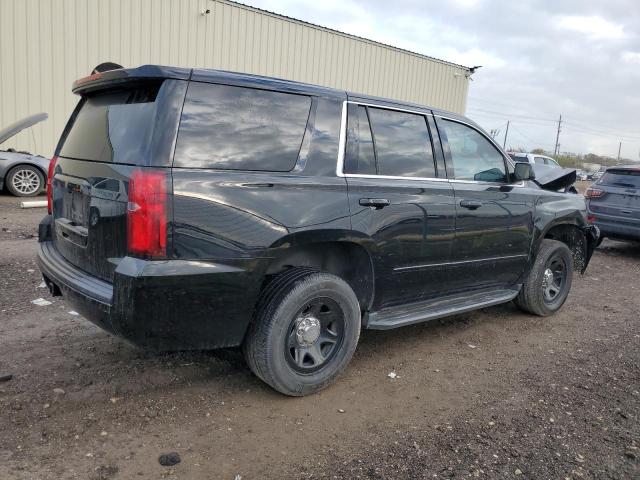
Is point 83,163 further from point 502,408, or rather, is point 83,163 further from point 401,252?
point 502,408

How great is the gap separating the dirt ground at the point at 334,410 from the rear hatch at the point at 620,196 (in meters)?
4.76

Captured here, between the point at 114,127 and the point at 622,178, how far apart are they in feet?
28.5

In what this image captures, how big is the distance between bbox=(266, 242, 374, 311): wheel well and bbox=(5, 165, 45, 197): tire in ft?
30.6

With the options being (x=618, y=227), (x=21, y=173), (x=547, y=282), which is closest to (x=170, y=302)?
(x=547, y=282)

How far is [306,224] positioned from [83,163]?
137 cm

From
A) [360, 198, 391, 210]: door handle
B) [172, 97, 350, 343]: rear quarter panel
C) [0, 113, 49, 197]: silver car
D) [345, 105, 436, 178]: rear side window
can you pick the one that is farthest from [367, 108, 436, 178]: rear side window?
[0, 113, 49, 197]: silver car

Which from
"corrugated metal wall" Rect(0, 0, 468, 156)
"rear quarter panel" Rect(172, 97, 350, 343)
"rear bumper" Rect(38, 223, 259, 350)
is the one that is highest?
"corrugated metal wall" Rect(0, 0, 468, 156)

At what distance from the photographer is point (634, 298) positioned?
6410 millimetres

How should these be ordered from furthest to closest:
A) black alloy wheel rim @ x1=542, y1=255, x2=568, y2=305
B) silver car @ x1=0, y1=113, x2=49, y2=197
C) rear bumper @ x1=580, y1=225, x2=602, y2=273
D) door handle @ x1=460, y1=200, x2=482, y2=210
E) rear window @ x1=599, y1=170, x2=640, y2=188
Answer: silver car @ x1=0, y1=113, x2=49, y2=197 < rear window @ x1=599, y1=170, x2=640, y2=188 < rear bumper @ x1=580, y1=225, x2=602, y2=273 < black alloy wheel rim @ x1=542, y1=255, x2=568, y2=305 < door handle @ x1=460, y1=200, x2=482, y2=210

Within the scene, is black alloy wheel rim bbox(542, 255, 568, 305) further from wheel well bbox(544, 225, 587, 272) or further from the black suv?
the black suv

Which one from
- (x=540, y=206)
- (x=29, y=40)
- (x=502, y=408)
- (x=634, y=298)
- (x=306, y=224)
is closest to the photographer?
(x=306, y=224)

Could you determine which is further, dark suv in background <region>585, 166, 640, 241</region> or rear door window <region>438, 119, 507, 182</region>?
dark suv in background <region>585, 166, 640, 241</region>

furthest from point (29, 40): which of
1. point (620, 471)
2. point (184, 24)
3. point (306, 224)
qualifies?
point (620, 471)

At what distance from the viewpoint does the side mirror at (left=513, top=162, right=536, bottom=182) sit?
4.62 meters
